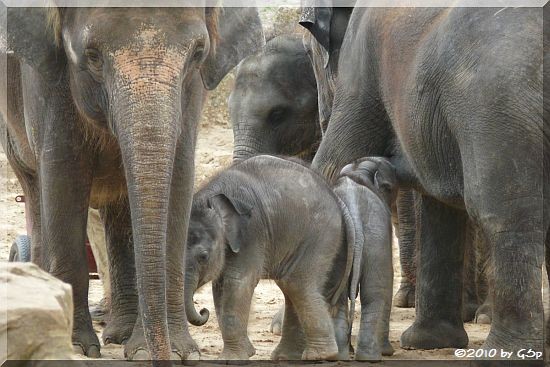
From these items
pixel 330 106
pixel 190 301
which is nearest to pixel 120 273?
pixel 190 301

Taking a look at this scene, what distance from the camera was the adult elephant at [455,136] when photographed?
5.86 m

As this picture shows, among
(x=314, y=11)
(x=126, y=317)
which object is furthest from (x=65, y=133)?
(x=314, y=11)

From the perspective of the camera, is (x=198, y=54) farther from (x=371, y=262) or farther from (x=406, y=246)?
(x=406, y=246)

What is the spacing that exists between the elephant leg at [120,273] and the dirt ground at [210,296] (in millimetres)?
173

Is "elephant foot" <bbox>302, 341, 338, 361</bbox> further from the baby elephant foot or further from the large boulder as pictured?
the large boulder

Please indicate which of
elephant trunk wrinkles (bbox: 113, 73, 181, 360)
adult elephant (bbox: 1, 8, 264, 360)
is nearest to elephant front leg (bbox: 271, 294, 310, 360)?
adult elephant (bbox: 1, 8, 264, 360)

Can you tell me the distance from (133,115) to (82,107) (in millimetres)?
635

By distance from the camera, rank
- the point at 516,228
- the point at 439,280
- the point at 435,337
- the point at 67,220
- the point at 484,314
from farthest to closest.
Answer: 1. the point at 484,314
2. the point at 439,280
3. the point at 435,337
4. the point at 67,220
5. the point at 516,228

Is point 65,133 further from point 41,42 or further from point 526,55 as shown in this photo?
point 526,55

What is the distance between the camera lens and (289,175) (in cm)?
661

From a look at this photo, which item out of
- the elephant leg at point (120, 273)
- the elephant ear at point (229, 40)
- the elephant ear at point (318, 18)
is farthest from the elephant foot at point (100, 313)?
the elephant ear at point (229, 40)

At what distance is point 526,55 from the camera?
584 cm

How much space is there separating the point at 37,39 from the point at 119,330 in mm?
1510

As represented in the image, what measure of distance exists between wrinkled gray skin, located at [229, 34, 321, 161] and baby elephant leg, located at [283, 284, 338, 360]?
3052 millimetres
